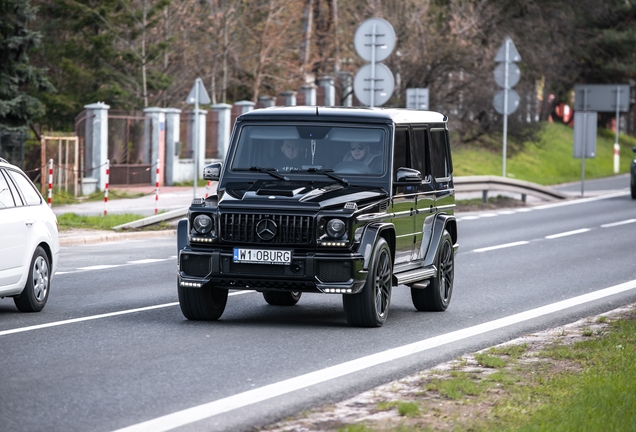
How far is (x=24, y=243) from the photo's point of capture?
1270 centimetres

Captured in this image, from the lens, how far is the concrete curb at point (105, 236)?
22309 mm

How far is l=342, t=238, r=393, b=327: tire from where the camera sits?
454 inches

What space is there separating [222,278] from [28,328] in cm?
167

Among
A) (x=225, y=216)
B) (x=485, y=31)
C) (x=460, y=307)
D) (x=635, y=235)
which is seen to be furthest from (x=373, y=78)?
(x=485, y=31)

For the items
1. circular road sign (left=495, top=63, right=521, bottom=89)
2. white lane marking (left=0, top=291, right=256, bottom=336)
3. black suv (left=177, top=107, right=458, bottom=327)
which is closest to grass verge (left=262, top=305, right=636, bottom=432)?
black suv (left=177, top=107, right=458, bottom=327)

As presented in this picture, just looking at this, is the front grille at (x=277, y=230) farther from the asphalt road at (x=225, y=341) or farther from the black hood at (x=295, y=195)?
the asphalt road at (x=225, y=341)

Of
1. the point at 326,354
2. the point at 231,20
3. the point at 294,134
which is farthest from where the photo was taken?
the point at 231,20

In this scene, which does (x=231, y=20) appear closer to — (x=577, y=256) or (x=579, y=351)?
(x=577, y=256)

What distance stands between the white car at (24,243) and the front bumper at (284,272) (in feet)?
5.90

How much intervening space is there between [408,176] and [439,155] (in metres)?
1.81

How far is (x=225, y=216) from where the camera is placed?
37.8 ft

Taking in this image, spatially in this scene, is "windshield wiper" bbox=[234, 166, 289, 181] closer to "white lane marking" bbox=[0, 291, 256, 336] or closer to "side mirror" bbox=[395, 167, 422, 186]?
"side mirror" bbox=[395, 167, 422, 186]

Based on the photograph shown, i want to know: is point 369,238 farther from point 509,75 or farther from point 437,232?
point 509,75

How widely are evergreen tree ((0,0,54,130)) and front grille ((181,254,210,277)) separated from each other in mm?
20228
